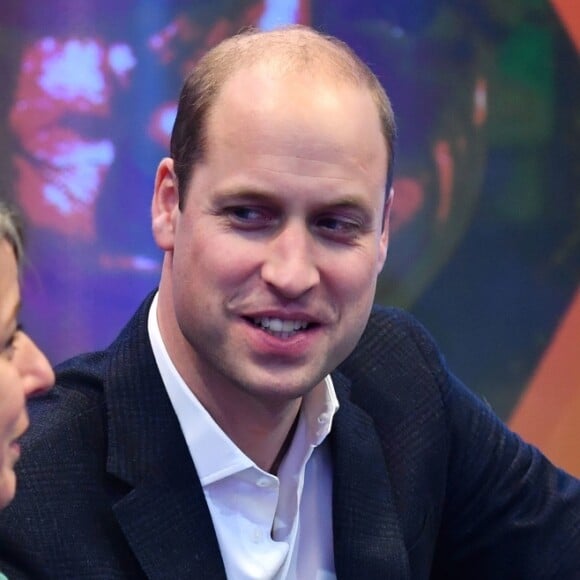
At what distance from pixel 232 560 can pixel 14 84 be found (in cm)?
154

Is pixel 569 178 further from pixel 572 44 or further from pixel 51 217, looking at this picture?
pixel 51 217

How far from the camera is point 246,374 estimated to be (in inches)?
47.2

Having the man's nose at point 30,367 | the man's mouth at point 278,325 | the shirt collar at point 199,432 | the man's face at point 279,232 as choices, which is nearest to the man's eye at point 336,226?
the man's face at point 279,232

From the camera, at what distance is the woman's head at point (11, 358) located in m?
0.80

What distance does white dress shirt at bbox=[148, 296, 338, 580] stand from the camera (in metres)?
1.25

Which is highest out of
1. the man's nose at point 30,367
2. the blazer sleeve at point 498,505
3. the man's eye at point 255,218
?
the man's eye at point 255,218

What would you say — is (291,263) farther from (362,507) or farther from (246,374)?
(362,507)

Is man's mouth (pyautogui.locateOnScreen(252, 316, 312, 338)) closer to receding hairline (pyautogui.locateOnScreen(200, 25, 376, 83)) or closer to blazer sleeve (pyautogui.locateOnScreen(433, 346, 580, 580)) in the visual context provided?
receding hairline (pyautogui.locateOnScreen(200, 25, 376, 83))

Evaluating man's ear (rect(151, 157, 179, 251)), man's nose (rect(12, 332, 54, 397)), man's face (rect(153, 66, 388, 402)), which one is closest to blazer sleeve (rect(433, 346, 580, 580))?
man's face (rect(153, 66, 388, 402))

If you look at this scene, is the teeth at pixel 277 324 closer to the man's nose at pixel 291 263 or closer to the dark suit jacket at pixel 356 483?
the man's nose at pixel 291 263

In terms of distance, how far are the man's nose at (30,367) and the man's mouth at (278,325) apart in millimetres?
366

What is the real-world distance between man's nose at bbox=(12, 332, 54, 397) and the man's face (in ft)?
1.16

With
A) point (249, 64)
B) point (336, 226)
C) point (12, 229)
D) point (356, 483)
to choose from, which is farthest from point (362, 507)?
point (12, 229)

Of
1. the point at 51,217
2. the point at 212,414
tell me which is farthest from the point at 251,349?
the point at 51,217
